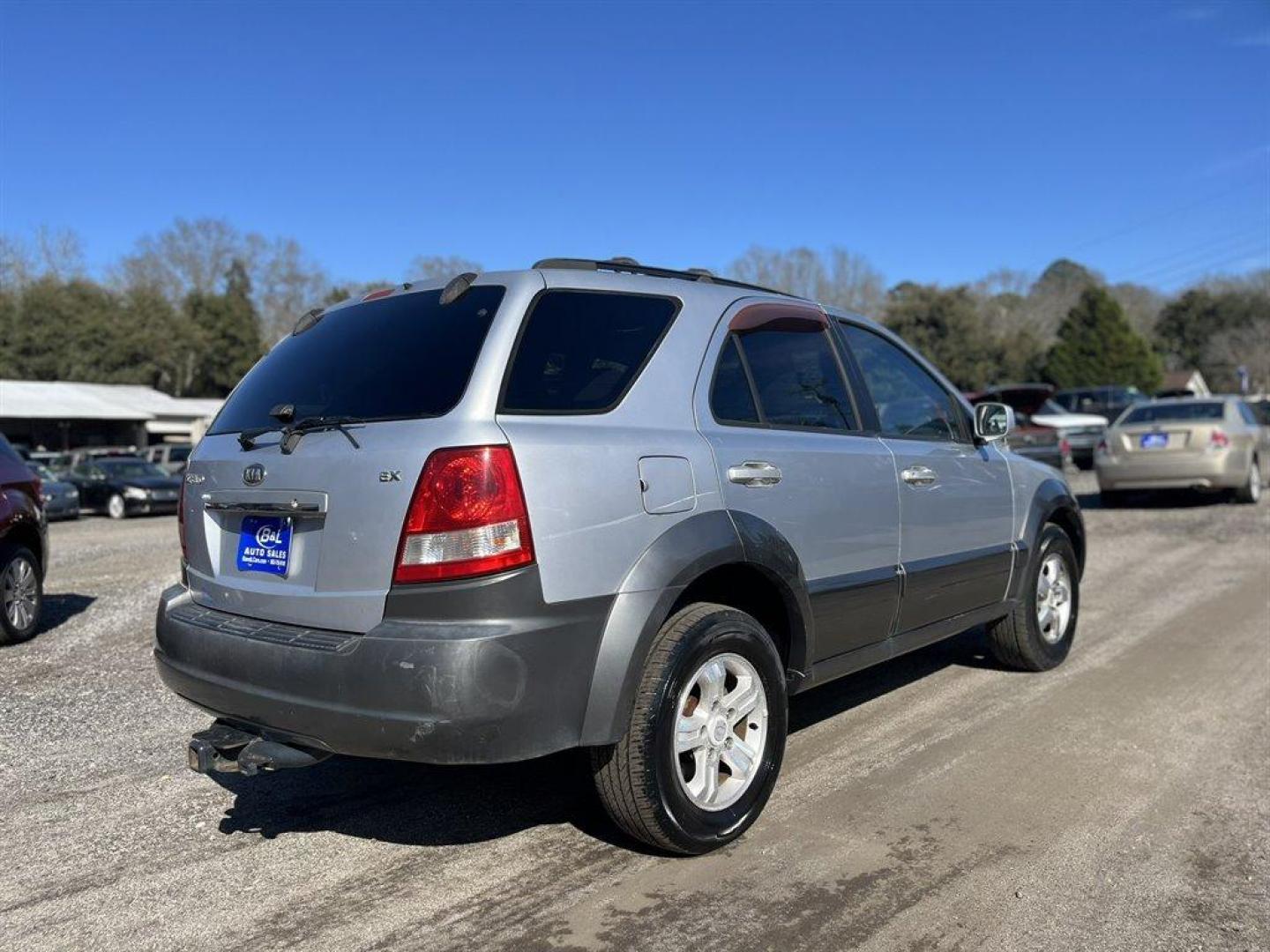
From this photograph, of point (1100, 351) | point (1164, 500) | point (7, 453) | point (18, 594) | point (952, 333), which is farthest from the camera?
point (952, 333)

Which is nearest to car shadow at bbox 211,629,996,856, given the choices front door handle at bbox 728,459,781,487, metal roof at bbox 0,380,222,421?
front door handle at bbox 728,459,781,487

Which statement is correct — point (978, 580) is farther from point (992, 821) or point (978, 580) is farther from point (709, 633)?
point (709, 633)

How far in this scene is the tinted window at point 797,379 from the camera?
3.85 metres

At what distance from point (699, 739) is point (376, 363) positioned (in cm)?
164

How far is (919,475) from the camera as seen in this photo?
14.6 feet

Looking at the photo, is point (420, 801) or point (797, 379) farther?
point (797, 379)

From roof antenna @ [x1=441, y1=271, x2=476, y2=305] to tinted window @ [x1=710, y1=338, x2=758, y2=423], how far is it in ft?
3.00

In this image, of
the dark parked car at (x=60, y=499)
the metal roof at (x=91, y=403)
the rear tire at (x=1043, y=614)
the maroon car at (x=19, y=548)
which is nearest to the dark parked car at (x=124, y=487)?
the dark parked car at (x=60, y=499)

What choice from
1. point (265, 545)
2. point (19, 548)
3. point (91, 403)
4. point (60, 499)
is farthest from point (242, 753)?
point (91, 403)

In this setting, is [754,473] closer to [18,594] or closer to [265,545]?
[265,545]

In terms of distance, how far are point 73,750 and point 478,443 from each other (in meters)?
3.06

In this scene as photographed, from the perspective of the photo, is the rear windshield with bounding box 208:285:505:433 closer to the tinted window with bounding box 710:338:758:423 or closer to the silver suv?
the silver suv

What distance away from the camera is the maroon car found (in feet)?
22.6

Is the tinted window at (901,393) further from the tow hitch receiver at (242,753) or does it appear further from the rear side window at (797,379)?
the tow hitch receiver at (242,753)
